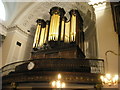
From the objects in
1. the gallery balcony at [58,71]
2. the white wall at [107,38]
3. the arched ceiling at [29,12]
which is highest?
the arched ceiling at [29,12]

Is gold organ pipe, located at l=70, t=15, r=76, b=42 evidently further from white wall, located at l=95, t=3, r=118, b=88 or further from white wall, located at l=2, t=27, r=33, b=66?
white wall, located at l=2, t=27, r=33, b=66

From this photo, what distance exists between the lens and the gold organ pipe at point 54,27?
8438 mm

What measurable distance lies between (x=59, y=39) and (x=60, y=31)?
611 millimetres

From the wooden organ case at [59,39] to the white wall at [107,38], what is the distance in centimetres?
154

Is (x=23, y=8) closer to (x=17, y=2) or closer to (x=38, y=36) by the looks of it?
(x=17, y=2)

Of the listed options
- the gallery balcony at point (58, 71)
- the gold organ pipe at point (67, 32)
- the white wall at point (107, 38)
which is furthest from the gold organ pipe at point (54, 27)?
the white wall at point (107, 38)

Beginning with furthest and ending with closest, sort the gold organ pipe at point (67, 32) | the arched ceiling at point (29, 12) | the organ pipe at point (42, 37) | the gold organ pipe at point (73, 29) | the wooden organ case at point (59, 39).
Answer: the arched ceiling at point (29, 12), the organ pipe at point (42, 37), the gold organ pipe at point (67, 32), the gold organ pipe at point (73, 29), the wooden organ case at point (59, 39)

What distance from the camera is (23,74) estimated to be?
271 inches

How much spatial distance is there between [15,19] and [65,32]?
415 centimetres

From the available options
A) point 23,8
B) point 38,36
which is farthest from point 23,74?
point 23,8

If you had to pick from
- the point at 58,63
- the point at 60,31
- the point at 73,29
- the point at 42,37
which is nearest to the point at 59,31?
the point at 60,31

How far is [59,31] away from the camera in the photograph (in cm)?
888

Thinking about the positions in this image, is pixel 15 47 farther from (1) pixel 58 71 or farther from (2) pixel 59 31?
(1) pixel 58 71

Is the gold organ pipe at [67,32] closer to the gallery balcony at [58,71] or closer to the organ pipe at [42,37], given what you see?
the organ pipe at [42,37]
